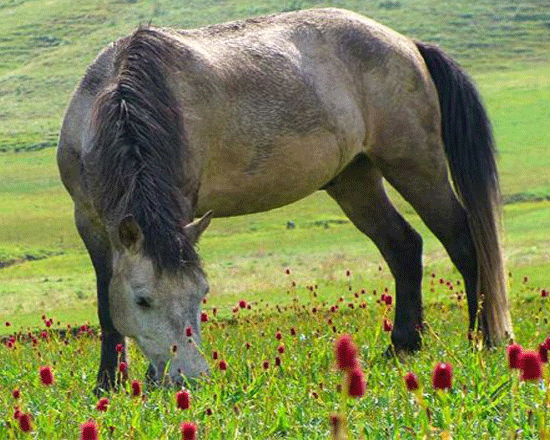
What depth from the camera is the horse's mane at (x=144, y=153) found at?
814 centimetres

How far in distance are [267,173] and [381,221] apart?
1863mm

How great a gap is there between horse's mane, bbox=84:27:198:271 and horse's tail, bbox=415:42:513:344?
3025mm

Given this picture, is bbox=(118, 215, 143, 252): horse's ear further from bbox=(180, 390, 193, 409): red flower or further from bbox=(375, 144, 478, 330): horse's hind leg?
bbox=(375, 144, 478, 330): horse's hind leg

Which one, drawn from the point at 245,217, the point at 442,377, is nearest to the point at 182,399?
the point at 442,377

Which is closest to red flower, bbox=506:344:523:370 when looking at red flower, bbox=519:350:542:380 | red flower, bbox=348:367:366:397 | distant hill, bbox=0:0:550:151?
red flower, bbox=519:350:542:380

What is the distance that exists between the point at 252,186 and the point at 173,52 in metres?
1.21

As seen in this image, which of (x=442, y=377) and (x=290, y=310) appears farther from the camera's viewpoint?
(x=290, y=310)

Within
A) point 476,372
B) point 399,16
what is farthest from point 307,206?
point 399,16

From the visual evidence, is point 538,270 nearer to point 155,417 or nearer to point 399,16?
point 155,417

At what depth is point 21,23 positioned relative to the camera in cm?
16838

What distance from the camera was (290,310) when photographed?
17.6m

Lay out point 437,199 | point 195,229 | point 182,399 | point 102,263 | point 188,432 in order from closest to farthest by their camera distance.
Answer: point 188,432 → point 182,399 → point 195,229 → point 102,263 → point 437,199

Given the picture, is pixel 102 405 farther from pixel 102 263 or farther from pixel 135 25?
pixel 135 25

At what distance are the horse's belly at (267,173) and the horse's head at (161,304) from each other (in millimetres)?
1447
